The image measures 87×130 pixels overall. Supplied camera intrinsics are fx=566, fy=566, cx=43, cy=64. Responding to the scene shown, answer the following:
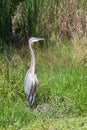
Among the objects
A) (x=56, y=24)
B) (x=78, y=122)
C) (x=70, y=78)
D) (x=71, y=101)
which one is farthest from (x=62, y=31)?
(x=78, y=122)

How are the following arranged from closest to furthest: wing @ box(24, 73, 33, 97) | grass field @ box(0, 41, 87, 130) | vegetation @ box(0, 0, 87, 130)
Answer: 1. grass field @ box(0, 41, 87, 130)
2. vegetation @ box(0, 0, 87, 130)
3. wing @ box(24, 73, 33, 97)

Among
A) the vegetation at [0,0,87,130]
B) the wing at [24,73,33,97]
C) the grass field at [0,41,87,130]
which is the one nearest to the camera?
the grass field at [0,41,87,130]

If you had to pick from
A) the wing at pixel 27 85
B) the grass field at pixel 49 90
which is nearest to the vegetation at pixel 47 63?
the grass field at pixel 49 90

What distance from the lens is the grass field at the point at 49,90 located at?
7660mm

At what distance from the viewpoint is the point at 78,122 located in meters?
7.57

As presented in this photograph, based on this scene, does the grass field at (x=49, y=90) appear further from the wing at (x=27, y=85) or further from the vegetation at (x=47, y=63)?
the wing at (x=27, y=85)

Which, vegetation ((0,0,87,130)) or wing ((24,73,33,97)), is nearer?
vegetation ((0,0,87,130))

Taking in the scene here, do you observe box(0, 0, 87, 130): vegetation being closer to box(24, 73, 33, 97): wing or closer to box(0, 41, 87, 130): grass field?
box(0, 41, 87, 130): grass field

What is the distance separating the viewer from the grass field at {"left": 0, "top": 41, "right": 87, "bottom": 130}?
7.66 m

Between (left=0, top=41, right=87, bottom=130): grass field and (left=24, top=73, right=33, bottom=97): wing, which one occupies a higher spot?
(left=24, top=73, right=33, bottom=97): wing

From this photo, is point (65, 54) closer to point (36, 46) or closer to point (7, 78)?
point (36, 46)

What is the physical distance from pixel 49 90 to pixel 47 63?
197 centimetres

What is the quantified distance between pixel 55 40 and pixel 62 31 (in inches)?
12.6

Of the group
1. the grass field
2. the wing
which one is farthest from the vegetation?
the wing
